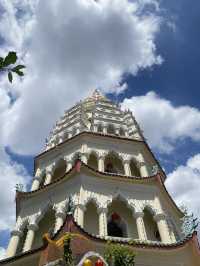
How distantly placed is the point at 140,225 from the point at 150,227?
1.59 m

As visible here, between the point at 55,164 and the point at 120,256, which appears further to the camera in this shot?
the point at 55,164

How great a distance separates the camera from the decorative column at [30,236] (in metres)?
15.5

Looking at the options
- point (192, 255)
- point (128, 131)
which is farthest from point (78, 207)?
point (128, 131)

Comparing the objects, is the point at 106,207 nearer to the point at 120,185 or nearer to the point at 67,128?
the point at 120,185

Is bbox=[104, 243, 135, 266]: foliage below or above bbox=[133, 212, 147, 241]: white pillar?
below

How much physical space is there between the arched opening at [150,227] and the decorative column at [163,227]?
767mm

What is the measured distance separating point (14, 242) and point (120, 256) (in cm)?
784

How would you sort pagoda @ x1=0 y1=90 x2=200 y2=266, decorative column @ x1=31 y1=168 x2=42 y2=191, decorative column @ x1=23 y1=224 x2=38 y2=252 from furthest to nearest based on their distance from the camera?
decorative column @ x1=31 y1=168 x2=42 y2=191 → decorative column @ x1=23 y1=224 x2=38 y2=252 → pagoda @ x1=0 y1=90 x2=200 y2=266

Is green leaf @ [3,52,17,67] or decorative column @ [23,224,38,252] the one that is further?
decorative column @ [23,224,38,252]

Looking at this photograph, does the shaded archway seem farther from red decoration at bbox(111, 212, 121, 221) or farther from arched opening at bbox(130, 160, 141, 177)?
red decoration at bbox(111, 212, 121, 221)

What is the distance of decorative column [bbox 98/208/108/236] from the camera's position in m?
15.0

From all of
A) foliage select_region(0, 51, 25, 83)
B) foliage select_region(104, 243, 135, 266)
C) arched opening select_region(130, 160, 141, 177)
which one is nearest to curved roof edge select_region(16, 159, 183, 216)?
arched opening select_region(130, 160, 141, 177)

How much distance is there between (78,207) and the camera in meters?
15.5

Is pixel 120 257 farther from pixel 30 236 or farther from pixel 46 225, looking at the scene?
pixel 46 225
